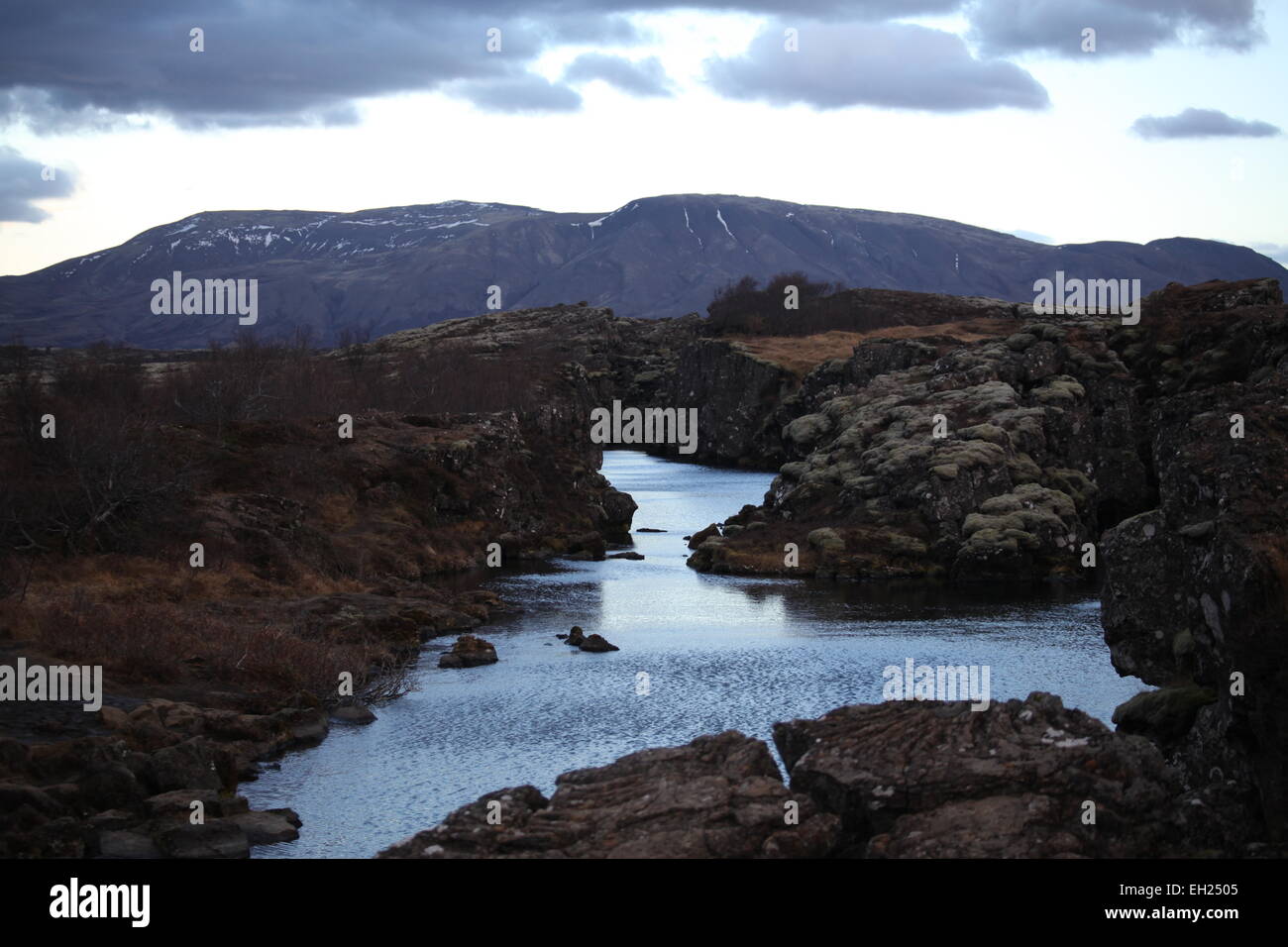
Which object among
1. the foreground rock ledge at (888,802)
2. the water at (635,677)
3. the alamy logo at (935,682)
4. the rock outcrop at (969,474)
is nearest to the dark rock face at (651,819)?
the foreground rock ledge at (888,802)

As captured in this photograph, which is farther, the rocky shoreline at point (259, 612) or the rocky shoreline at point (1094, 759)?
the rocky shoreline at point (259, 612)

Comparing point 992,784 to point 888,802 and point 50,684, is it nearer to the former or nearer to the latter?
point 888,802

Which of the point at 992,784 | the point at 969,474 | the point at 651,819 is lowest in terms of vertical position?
the point at 651,819

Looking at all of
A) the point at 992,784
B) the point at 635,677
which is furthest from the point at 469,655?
the point at 992,784

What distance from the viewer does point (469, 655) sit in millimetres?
55438

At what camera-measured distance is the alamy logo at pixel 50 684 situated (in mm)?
39909

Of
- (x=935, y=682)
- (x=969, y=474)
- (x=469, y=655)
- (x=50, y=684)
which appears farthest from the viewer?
(x=969, y=474)

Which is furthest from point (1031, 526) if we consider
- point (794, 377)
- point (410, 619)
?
point (794, 377)

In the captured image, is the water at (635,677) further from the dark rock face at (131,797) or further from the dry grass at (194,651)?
the dry grass at (194,651)

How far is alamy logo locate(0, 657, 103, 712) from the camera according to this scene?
39.9m

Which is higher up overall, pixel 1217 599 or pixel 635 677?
pixel 1217 599

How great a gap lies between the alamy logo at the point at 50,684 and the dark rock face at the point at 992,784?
79.9 feet

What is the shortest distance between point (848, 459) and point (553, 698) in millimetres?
54751
